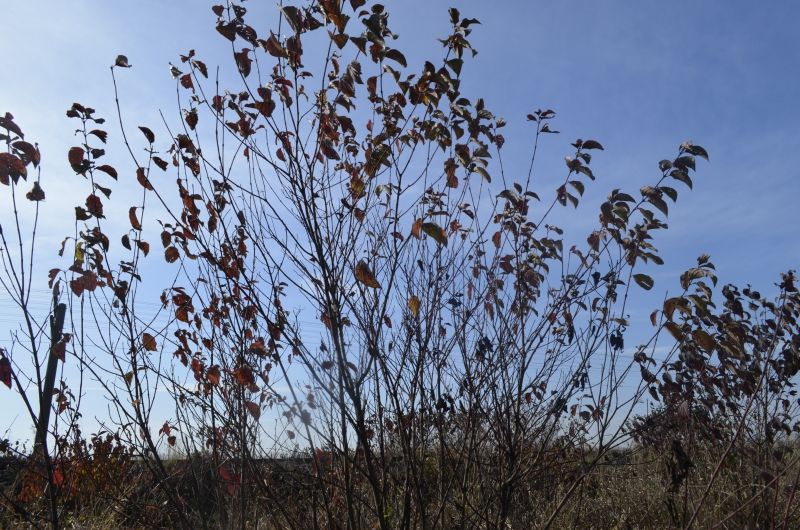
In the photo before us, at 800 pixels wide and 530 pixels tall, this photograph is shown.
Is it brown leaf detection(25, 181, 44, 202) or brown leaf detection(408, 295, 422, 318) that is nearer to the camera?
brown leaf detection(25, 181, 44, 202)

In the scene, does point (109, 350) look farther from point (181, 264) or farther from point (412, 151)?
point (412, 151)

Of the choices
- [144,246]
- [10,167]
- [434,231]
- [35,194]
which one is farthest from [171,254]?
[434,231]

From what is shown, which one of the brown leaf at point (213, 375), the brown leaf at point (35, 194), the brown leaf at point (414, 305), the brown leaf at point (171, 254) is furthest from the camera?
the brown leaf at point (171, 254)

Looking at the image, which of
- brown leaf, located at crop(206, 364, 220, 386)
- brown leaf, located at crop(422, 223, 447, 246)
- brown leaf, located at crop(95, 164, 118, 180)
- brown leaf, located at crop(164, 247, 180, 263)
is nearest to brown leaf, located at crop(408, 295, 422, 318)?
brown leaf, located at crop(422, 223, 447, 246)

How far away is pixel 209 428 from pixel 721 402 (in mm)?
4413

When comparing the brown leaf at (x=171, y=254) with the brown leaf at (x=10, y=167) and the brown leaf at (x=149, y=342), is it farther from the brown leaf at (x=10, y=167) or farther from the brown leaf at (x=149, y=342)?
the brown leaf at (x=10, y=167)

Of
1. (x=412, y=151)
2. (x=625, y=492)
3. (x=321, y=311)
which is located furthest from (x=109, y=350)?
(x=625, y=492)

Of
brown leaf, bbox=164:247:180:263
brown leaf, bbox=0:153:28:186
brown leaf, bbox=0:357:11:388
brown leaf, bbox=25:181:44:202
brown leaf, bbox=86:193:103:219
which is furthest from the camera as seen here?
brown leaf, bbox=164:247:180:263

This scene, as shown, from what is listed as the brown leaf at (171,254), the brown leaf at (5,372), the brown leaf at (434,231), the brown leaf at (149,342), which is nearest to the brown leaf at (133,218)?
the brown leaf at (171,254)

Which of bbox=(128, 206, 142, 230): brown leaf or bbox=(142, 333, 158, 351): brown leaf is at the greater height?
bbox=(128, 206, 142, 230): brown leaf

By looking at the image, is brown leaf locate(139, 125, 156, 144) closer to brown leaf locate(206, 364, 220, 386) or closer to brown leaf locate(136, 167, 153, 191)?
brown leaf locate(136, 167, 153, 191)

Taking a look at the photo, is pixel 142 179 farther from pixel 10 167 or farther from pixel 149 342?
pixel 149 342

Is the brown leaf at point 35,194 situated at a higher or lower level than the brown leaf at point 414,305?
higher

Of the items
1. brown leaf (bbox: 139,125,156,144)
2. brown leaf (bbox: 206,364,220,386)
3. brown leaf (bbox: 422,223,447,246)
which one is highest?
brown leaf (bbox: 139,125,156,144)
